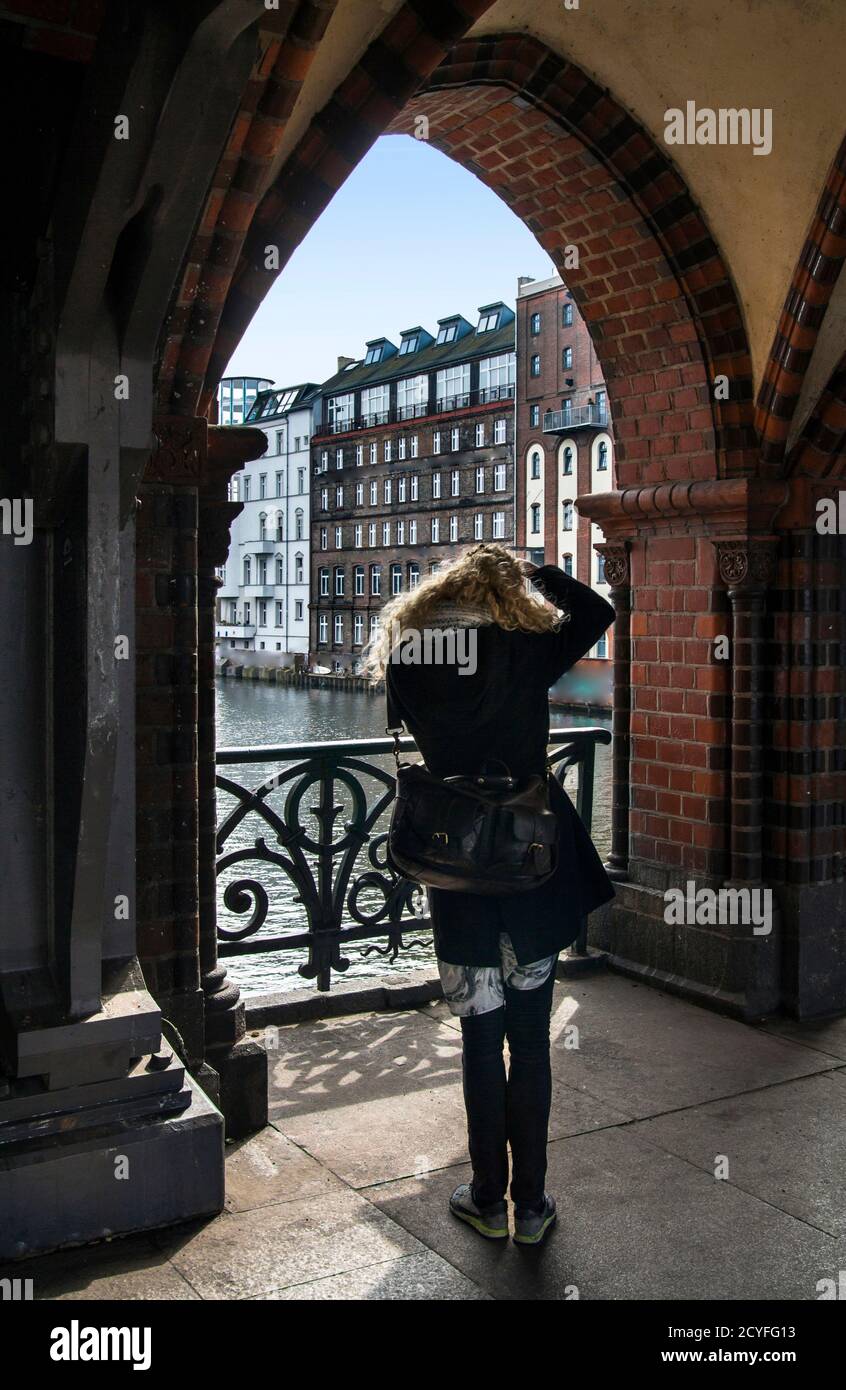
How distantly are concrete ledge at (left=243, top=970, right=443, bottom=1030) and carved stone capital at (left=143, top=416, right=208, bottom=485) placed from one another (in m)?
2.26

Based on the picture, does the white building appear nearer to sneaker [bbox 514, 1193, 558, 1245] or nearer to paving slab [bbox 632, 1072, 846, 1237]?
paving slab [bbox 632, 1072, 846, 1237]

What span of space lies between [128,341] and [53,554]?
62 cm

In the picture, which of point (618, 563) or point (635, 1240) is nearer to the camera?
point (635, 1240)

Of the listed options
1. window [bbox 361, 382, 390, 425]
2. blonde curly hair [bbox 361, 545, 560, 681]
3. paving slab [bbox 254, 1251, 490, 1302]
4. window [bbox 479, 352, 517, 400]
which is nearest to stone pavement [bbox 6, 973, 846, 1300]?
paving slab [bbox 254, 1251, 490, 1302]

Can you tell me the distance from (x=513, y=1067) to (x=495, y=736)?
2.64ft

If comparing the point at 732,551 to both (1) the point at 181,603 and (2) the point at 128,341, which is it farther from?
(2) the point at 128,341

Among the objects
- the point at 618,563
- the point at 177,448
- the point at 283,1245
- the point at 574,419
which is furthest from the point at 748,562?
the point at 574,419

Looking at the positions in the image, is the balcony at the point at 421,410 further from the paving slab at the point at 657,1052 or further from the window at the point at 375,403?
the paving slab at the point at 657,1052

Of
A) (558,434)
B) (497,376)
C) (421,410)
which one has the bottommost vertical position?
(558,434)

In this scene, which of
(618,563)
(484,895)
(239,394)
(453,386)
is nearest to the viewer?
(484,895)

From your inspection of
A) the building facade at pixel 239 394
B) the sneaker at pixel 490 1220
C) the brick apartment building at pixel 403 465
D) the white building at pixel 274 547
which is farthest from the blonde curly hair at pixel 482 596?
the building facade at pixel 239 394

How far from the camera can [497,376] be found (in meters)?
52.6

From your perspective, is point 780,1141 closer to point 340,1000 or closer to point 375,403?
point 340,1000
